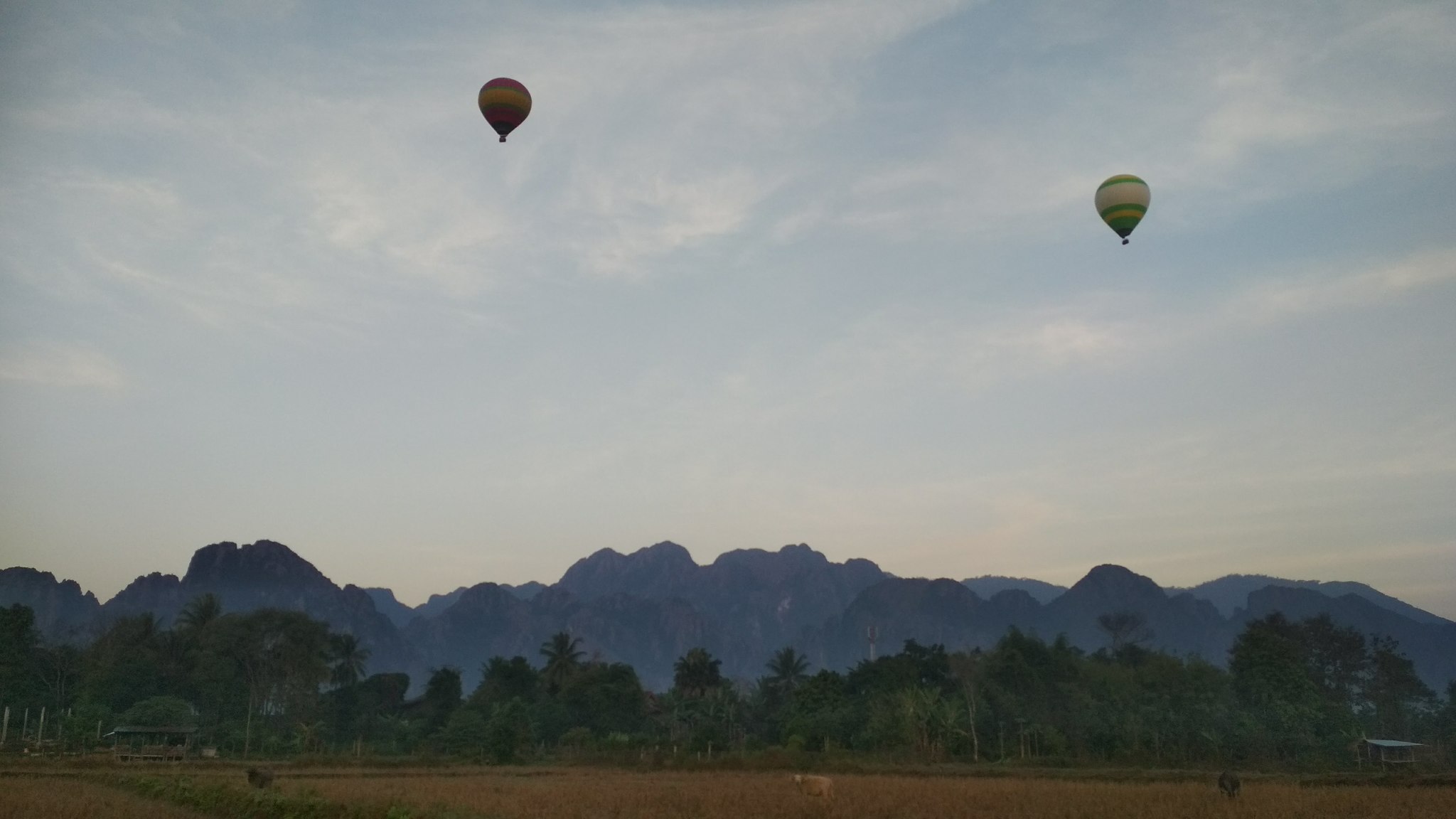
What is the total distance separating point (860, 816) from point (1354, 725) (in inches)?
1817

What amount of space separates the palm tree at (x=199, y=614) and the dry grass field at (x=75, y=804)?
2442 inches

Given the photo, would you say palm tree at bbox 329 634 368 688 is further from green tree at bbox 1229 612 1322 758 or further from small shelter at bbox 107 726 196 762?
green tree at bbox 1229 612 1322 758

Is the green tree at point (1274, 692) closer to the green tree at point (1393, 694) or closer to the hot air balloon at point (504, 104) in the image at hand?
the green tree at point (1393, 694)

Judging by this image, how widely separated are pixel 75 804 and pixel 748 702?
65.1m

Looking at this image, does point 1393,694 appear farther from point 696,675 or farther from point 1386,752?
point 696,675

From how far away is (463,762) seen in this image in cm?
5334

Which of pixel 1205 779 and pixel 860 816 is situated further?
pixel 1205 779

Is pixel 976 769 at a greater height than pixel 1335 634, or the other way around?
pixel 1335 634

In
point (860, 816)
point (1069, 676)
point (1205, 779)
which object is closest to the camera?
point (860, 816)

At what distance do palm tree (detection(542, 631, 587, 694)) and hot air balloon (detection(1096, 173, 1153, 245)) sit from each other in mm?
71346

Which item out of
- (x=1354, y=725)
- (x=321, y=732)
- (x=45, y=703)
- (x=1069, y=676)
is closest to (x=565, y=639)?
(x=321, y=732)

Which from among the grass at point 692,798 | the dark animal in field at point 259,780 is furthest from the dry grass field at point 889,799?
the dark animal in field at point 259,780

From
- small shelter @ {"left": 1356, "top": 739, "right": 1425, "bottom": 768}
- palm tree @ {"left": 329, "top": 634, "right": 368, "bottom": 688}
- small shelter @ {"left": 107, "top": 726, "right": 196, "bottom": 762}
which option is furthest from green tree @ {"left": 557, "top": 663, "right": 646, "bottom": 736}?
small shelter @ {"left": 1356, "top": 739, "right": 1425, "bottom": 768}

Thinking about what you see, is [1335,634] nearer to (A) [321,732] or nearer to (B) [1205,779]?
(B) [1205,779]
